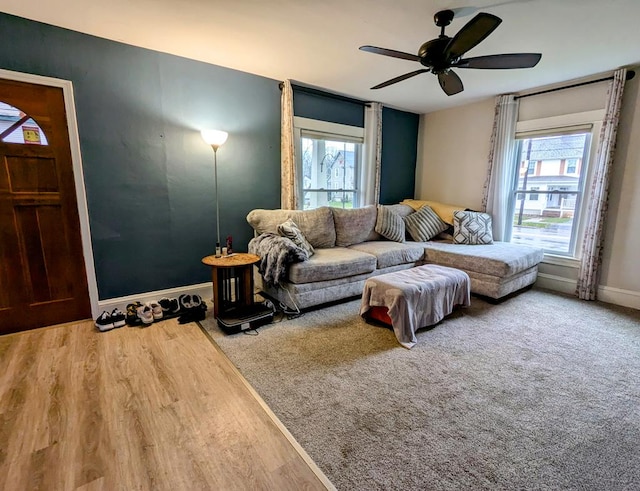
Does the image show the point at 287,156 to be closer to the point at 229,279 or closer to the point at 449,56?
the point at 229,279

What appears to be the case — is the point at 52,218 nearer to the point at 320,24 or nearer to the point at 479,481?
the point at 320,24

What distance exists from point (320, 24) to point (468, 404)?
2.90 meters

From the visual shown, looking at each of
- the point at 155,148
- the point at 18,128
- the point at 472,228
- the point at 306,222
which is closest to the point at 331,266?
the point at 306,222

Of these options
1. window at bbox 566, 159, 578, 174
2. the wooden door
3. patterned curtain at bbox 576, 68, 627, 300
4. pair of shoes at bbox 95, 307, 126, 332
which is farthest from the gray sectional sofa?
the wooden door

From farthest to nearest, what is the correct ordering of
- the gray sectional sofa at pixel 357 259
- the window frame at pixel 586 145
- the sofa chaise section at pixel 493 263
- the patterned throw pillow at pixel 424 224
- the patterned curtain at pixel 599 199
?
the patterned throw pillow at pixel 424 224 < the window frame at pixel 586 145 < the sofa chaise section at pixel 493 263 < the patterned curtain at pixel 599 199 < the gray sectional sofa at pixel 357 259

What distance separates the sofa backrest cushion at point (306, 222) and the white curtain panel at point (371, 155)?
45.4 inches

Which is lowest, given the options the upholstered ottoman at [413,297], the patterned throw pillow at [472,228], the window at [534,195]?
the upholstered ottoman at [413,297]

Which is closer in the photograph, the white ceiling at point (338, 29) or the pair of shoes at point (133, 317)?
the white ceiling at point (338, 29)

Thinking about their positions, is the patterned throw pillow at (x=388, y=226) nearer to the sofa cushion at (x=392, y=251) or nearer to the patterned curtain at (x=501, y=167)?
the sofa cushion at (x=392, y=251)

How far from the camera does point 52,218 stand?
8.45ft

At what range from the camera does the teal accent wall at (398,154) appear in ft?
16.1

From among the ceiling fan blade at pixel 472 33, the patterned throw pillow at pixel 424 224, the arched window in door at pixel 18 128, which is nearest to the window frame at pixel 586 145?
the patterned throw pillow at pixel 424 224

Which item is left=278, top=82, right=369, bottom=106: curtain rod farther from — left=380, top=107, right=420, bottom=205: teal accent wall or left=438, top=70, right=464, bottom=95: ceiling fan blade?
left=438, top=70, right=464, bottom=95: ceiling fan blade

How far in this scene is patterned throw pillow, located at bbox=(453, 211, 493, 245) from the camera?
4062 millimetres
